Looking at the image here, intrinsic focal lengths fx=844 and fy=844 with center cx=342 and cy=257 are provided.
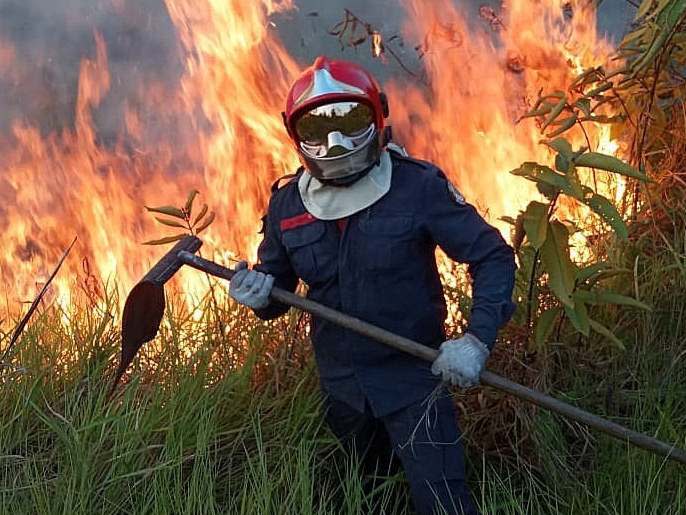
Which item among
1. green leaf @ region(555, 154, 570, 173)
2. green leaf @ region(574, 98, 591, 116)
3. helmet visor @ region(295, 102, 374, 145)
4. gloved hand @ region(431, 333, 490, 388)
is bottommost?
gloved hand @ region(431, 333, 490, 388)

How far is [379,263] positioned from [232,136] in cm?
162

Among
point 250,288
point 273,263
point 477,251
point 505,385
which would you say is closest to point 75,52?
point 273,263

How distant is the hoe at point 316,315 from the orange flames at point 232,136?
121 cm

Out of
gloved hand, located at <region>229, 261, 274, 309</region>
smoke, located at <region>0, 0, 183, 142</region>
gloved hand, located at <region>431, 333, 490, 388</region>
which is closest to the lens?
gloved hand, located at <region>431, 333, 490, 388</region>

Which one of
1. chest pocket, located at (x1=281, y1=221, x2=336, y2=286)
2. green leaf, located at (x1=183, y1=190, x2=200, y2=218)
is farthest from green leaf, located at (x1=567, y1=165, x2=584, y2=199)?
green leaf, located at (x1=183, y1=190, x2=200, y2=218)

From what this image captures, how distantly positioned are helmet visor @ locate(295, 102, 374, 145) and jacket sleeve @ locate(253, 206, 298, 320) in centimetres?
34

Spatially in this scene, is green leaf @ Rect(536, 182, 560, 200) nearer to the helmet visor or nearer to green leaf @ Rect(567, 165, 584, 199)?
green leaf @ Rect(567, 165, 584, 199)

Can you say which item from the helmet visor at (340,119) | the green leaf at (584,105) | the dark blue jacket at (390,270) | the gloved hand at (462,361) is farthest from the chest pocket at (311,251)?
the green leaf at (584,105)

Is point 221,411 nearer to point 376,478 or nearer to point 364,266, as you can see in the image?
point 376,478

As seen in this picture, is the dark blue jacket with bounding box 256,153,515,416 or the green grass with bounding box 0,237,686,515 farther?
the green grass with bounding box 0,237,686,515

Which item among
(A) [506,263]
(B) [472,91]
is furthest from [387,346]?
(B) [472,91]

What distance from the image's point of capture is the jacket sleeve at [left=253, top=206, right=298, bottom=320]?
7.94 ft

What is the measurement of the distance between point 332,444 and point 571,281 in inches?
35.4

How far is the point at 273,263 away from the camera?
2.44 meters
